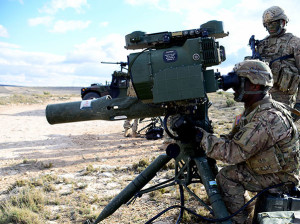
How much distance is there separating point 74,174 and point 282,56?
4.38 meters

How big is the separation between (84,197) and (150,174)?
1633mm

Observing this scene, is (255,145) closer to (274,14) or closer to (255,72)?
(255,72)

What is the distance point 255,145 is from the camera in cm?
266

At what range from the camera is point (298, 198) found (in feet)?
8.85

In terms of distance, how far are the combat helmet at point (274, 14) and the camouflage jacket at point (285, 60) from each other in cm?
31

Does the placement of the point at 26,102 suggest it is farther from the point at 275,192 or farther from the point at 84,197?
the point at 275,192

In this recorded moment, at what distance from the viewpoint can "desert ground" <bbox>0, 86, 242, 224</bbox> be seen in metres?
4.16

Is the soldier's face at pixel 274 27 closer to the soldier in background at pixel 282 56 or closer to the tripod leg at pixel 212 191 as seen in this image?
the soldier in background at pixel 282 56

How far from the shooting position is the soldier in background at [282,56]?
15.8ft

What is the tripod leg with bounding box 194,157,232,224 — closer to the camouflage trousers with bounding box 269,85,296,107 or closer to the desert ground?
the desert ground

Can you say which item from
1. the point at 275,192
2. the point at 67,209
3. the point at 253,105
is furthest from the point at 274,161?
the point at 67,209

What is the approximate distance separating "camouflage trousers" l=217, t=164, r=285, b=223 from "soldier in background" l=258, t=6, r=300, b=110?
243 cm

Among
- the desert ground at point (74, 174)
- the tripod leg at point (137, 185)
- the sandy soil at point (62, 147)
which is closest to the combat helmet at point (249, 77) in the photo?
the tripod leg at point (137, 185)

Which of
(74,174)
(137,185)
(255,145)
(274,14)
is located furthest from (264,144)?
(74,174)
